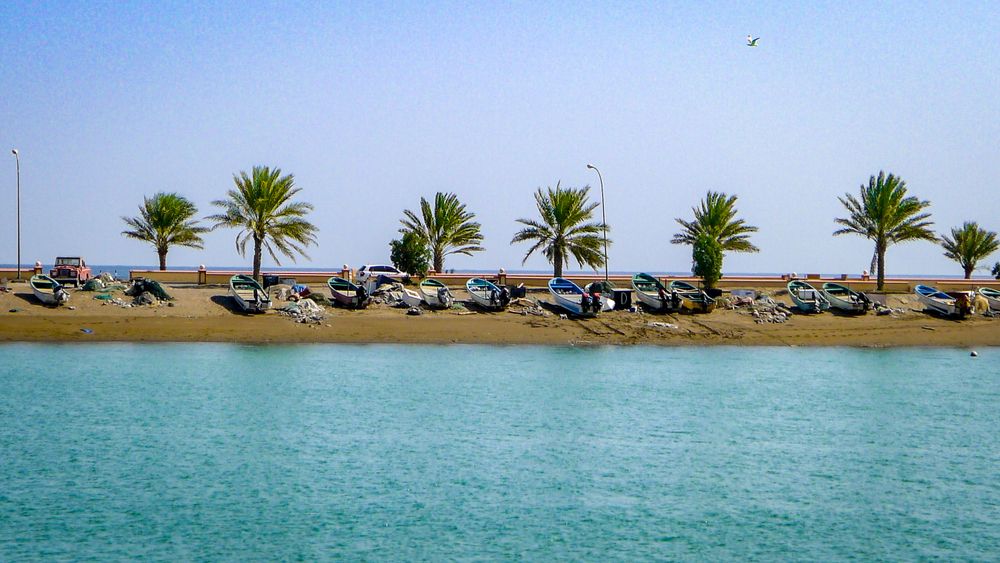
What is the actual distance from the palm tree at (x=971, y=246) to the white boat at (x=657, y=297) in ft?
121

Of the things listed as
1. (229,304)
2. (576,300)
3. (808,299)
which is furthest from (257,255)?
(808,299)

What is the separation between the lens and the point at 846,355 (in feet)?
159

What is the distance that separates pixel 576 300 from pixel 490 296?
5.04 m

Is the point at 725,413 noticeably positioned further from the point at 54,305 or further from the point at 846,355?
the point at 54,305

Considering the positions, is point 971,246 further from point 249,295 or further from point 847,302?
point 249,295

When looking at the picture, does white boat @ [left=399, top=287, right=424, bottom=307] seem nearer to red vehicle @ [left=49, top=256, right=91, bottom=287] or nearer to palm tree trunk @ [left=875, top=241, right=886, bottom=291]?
red vehicle @ [left=49, top=256, right=91, bottom=287]

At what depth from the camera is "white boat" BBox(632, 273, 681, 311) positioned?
54906mm

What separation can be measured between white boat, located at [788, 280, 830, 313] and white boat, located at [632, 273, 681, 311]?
751 centimetres

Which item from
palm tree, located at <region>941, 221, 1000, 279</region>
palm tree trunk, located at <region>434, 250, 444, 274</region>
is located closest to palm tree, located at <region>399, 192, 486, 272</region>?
palm tree trunk, located at <region>434, 250, 444, 274</region>

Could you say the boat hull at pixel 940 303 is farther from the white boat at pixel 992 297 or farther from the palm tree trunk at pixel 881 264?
the palm tree trunk at pixel 881 264

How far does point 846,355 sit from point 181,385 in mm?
33303

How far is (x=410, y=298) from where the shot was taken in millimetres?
53219

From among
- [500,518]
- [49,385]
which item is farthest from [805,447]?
[49,385]

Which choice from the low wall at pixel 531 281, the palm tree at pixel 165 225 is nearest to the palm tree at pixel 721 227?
the low wall at pixel 531 281
